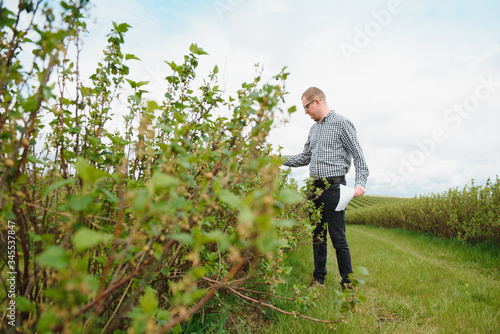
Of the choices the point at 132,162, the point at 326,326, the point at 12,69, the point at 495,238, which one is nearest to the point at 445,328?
the point at 326,326

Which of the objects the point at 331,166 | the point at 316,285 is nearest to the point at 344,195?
the point at 331,166

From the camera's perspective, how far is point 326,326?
212 cm

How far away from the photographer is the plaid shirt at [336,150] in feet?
10.4

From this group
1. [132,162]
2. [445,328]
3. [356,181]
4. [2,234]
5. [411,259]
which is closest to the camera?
[2,234]

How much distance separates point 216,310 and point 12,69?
2.12 metres

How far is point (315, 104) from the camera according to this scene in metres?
3.46

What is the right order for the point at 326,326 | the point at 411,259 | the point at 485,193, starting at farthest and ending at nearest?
the point at 485,193 < the point at 411,259 < the point at 326,326

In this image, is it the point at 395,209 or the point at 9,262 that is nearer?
the point at 9,262

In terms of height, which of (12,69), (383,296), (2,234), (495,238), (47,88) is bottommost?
(383,296)

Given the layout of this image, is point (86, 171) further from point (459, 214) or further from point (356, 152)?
point (459, 214)

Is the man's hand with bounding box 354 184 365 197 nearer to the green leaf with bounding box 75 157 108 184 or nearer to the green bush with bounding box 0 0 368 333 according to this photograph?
the green bush with bounding box 0 0 368 333

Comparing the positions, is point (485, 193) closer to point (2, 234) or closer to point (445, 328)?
point (445, 328)

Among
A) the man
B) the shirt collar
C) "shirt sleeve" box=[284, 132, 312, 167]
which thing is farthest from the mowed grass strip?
the shirt collar

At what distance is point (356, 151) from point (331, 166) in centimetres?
35
